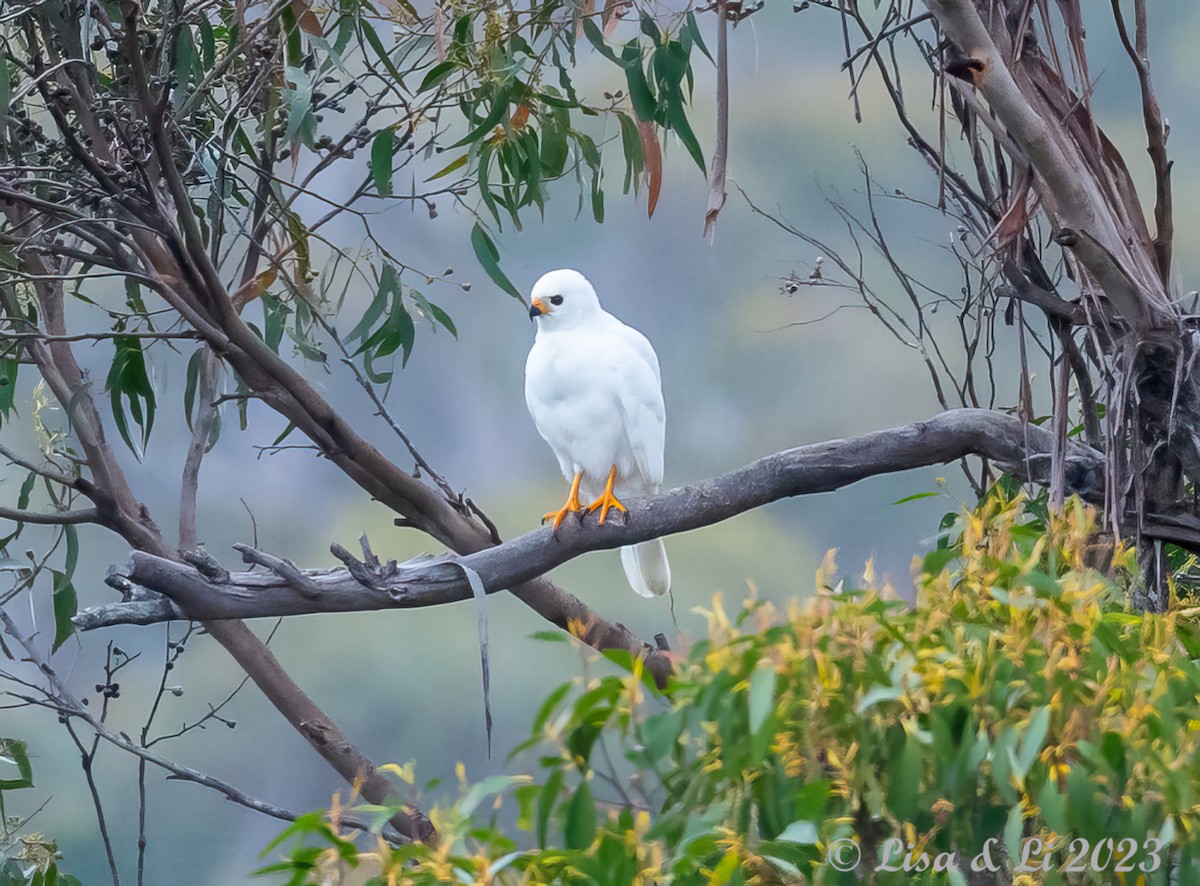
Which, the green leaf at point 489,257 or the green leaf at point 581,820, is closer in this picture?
the green leaf at point 581,820

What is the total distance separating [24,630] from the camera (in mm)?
2521

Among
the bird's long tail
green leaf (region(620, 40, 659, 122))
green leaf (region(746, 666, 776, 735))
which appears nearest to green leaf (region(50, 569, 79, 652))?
the bird's long tail

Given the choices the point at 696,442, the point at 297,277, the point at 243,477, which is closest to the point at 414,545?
the point at 243,477

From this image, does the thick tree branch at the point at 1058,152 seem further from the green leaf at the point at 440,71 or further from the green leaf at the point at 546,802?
the green leaf at the point at 546,802

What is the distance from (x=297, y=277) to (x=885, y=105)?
1218 mm

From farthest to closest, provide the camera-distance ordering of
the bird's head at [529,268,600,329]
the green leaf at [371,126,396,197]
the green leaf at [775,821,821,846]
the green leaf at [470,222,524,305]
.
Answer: the bird's head at [529,268,600,329] → the green leaf at [470,222,524,305] → the green leaf at [371,126,396,197] → the green leaf at [775,821,821,846]

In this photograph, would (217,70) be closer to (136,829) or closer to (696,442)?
(696,442)

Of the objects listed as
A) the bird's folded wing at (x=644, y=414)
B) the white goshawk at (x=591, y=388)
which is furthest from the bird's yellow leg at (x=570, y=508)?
the bird's folded wing at (x=644, y=414)

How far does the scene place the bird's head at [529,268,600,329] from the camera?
6.19 feet

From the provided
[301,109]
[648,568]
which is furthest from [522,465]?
[301,109]

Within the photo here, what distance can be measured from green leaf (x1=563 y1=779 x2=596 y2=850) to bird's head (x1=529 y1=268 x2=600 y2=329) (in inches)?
53.8

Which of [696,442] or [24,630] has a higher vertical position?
[696,442]

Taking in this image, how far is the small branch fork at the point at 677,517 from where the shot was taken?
142 centimetres

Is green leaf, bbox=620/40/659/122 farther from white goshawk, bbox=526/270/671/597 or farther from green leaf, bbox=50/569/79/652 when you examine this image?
green leaf, bbox=50/569/79/652
